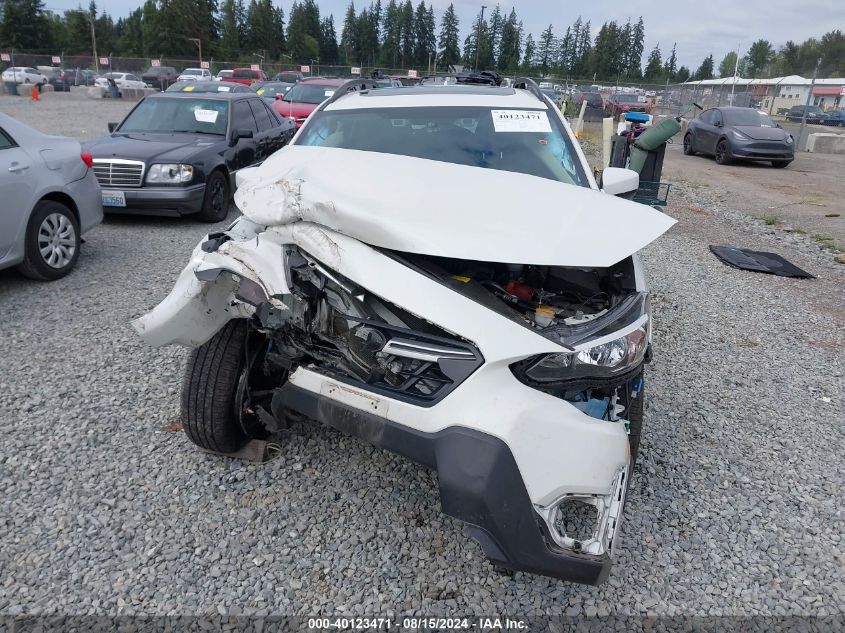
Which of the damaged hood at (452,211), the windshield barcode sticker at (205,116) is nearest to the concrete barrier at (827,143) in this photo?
the windshield barcode sticker at (205,116)

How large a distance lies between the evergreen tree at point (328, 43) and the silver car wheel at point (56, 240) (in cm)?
9881

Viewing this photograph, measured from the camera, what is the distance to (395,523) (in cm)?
278

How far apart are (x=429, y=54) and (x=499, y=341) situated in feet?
335

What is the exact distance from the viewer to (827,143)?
71.0 feet

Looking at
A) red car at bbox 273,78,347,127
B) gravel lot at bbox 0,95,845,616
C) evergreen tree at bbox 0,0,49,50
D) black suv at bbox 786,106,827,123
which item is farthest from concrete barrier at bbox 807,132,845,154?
evergreen tree at bbox 0,0,49,50

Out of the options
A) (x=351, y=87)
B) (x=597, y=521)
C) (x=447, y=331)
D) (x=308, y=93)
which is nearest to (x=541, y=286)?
(x=447, y=331)

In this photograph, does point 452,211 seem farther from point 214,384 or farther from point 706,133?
Answer: point 706,133

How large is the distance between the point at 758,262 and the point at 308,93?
35.4 feet

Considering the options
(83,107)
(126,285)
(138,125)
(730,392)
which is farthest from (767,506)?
(83,107)

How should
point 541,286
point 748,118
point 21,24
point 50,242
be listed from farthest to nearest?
point 21,24 < point 748,118 < point 50,242 < point 541,286

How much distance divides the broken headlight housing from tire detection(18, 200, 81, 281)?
491 cm

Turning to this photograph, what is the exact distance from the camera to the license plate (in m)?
7.21

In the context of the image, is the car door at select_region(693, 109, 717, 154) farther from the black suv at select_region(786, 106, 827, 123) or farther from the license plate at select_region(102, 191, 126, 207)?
the black suv at select_region(786, 106, 827, 123)

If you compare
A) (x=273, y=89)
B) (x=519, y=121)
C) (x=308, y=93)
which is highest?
(x=273, y=89)
